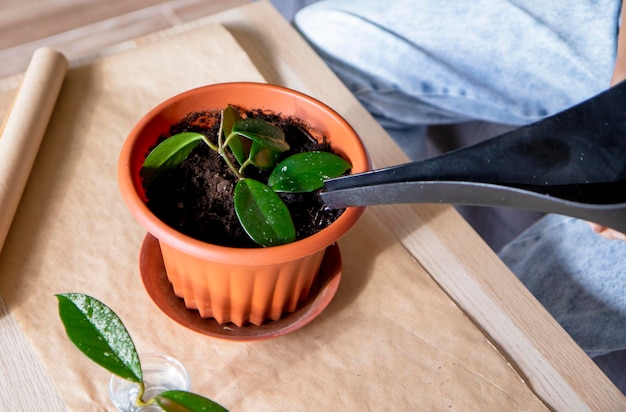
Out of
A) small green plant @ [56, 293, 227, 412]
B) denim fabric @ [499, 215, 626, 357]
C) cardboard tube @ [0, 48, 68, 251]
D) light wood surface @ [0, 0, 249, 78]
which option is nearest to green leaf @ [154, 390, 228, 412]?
small green plant @ [56, 293, 227, 412]

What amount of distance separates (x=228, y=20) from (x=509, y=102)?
0.44 meters

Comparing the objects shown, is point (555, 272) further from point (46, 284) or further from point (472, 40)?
point (46, 284)

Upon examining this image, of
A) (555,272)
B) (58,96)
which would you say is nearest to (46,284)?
(58,96)

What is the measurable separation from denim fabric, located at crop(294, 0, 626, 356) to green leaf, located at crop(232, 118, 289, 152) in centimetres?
45

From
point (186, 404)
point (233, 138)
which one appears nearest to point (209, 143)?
point (233, 138)

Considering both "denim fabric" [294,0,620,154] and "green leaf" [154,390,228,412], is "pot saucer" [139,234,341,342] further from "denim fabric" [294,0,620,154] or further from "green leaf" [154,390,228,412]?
"denim fabric" [294,0,620,154]

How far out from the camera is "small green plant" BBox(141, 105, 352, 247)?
1.71ft

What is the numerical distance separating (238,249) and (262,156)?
0.31 feet

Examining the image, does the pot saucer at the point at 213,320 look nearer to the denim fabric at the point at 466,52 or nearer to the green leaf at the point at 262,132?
the green leaf at the point at 262,132

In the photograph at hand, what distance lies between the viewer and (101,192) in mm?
691

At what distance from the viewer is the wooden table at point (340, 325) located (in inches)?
22.8

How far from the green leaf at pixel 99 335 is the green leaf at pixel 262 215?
129mm

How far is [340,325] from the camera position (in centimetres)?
63

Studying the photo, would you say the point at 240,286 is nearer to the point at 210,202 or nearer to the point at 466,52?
the point at 210,202
